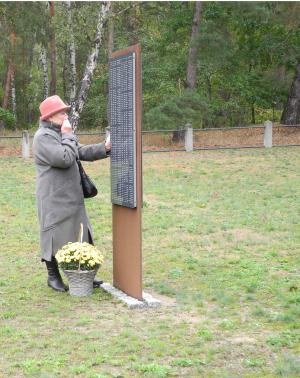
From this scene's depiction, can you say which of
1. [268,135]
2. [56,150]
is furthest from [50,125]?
[268,135]

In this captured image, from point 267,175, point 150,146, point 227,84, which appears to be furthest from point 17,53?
point 267,175

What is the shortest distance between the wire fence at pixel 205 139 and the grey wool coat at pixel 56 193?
16.4 metres

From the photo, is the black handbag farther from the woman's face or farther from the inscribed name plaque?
the woman's face

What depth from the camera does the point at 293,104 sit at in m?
27.8

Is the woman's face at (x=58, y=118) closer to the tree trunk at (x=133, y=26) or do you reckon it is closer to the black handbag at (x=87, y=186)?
the black handbag at (x=87, y=186)

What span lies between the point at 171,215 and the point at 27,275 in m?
4.58

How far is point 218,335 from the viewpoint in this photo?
595 cm

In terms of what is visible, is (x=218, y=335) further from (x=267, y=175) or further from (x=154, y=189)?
(x=267, y=175)

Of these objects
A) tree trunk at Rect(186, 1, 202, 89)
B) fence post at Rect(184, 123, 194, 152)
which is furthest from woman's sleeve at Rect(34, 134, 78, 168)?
tree trunk at Rect(186, 1, 202, 89)

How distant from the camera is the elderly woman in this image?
284 inches

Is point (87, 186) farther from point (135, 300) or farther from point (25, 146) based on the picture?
point (25, 146)

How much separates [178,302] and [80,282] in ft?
3.13

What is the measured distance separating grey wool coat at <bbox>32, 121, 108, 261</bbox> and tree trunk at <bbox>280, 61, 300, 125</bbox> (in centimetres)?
Result: 2131

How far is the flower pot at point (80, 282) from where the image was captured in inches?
282
